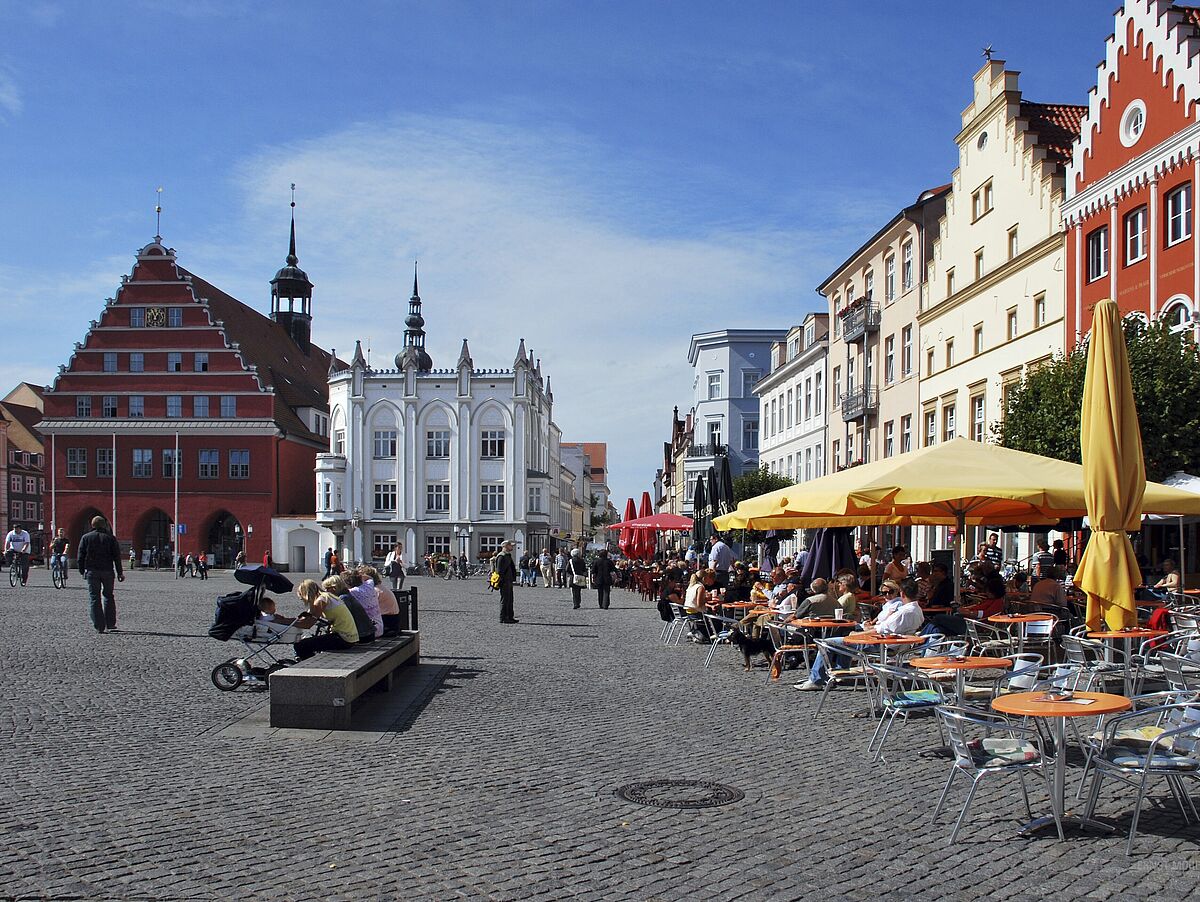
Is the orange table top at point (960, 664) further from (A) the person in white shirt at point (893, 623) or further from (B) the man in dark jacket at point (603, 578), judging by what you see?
(B) the man in dark jacket at point (603, 578)

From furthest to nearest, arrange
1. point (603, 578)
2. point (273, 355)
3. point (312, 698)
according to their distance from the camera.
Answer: point (273, 355)
point (603, 578)
point (312, 698)

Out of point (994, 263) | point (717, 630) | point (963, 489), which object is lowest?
point (717, 630)

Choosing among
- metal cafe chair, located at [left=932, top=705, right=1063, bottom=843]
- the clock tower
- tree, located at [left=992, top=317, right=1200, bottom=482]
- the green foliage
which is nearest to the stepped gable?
the clock tower

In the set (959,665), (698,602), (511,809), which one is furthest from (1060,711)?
(698,602)

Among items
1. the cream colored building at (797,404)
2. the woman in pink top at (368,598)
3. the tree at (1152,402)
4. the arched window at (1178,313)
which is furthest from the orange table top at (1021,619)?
the cream colored building at (797,404)

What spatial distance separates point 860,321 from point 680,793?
3792 cm

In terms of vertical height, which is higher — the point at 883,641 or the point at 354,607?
the point at 354,607

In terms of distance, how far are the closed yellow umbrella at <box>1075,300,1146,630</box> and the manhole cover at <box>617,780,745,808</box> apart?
4033 millimetres

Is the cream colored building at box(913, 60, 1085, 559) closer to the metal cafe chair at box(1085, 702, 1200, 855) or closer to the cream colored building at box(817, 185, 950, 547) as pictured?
the cream colored building at box(817, 185, 950, 547)

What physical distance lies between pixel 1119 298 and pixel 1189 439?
19.0 ft

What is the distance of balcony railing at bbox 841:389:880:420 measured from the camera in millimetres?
42625

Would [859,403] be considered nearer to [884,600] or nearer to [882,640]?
[884,600]

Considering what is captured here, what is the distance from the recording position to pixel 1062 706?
6578 millimetres

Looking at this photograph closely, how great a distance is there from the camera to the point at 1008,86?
32094 millimetres
